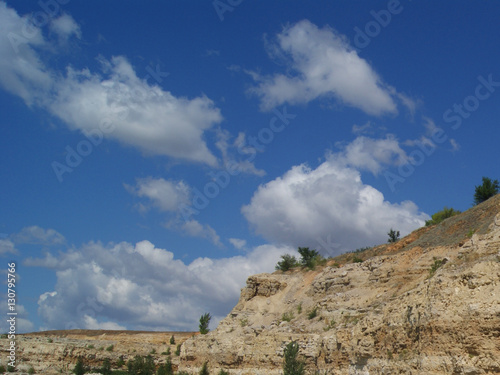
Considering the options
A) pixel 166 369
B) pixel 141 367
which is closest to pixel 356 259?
pixel 166 369

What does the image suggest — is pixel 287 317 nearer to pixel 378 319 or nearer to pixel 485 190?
pixel 378 319

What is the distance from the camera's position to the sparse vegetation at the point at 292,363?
18422 mm

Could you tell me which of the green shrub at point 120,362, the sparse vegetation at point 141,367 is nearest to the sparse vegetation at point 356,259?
the sparse vegetation at point 141,367

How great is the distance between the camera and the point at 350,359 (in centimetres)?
1677

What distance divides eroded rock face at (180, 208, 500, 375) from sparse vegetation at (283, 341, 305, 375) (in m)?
0.63

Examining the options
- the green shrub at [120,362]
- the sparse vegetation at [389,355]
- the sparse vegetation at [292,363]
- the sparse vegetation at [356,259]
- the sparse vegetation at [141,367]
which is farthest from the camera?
the green shrub at [120,362]

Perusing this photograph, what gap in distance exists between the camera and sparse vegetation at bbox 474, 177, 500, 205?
116 feet

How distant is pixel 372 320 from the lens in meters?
16.5

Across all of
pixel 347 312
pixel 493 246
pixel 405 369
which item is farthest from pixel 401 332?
pixel 347 312

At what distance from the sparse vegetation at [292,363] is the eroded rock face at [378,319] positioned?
0.63 m

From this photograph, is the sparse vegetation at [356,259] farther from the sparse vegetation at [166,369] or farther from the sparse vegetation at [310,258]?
the sparse vegetation at [166,369]

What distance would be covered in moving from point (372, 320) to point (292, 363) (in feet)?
15.0

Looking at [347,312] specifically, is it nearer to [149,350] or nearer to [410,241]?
[410,241]

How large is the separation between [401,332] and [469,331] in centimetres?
284
